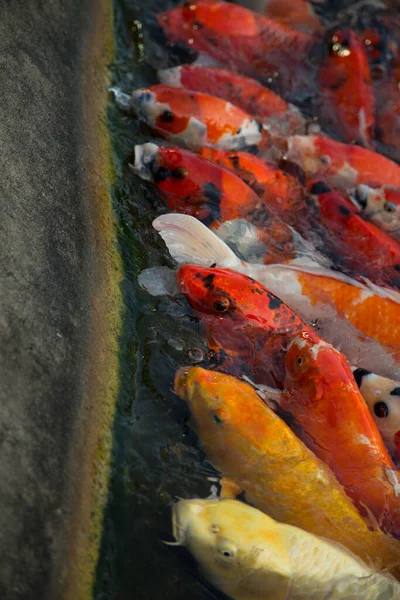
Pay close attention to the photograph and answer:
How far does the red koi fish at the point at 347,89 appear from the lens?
533 cm

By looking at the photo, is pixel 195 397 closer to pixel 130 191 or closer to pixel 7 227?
pixel 7 227

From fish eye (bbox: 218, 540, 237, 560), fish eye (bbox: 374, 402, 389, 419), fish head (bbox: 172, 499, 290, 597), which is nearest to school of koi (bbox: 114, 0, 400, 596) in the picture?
fish eye (bbox: 374, 402, 389, 419)

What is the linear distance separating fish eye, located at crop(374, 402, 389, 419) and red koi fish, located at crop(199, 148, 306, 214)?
4.96 feet

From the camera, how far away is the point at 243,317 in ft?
11.4

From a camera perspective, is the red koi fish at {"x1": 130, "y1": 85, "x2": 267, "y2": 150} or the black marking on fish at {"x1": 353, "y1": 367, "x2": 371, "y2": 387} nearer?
the black marking on fish at {"x1": 353, "y1": 367, "x2": 371, "y2": 387}

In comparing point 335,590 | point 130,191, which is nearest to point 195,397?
point 335,590

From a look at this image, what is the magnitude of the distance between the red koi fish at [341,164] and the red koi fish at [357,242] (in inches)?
14.1

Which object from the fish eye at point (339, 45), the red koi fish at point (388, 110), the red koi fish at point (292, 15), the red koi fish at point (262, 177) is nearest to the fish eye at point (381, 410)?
the red koi fish at point (262, 177)

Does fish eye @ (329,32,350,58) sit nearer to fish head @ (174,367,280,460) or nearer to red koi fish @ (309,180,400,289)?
red koi fish @ (309,180,400,289)

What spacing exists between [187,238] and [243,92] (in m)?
1.84

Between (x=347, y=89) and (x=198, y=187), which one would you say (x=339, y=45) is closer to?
(x=347, y=89)

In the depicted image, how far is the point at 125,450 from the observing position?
2.83 m

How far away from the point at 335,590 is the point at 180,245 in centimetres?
182

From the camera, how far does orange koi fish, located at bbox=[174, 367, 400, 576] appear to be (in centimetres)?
285
